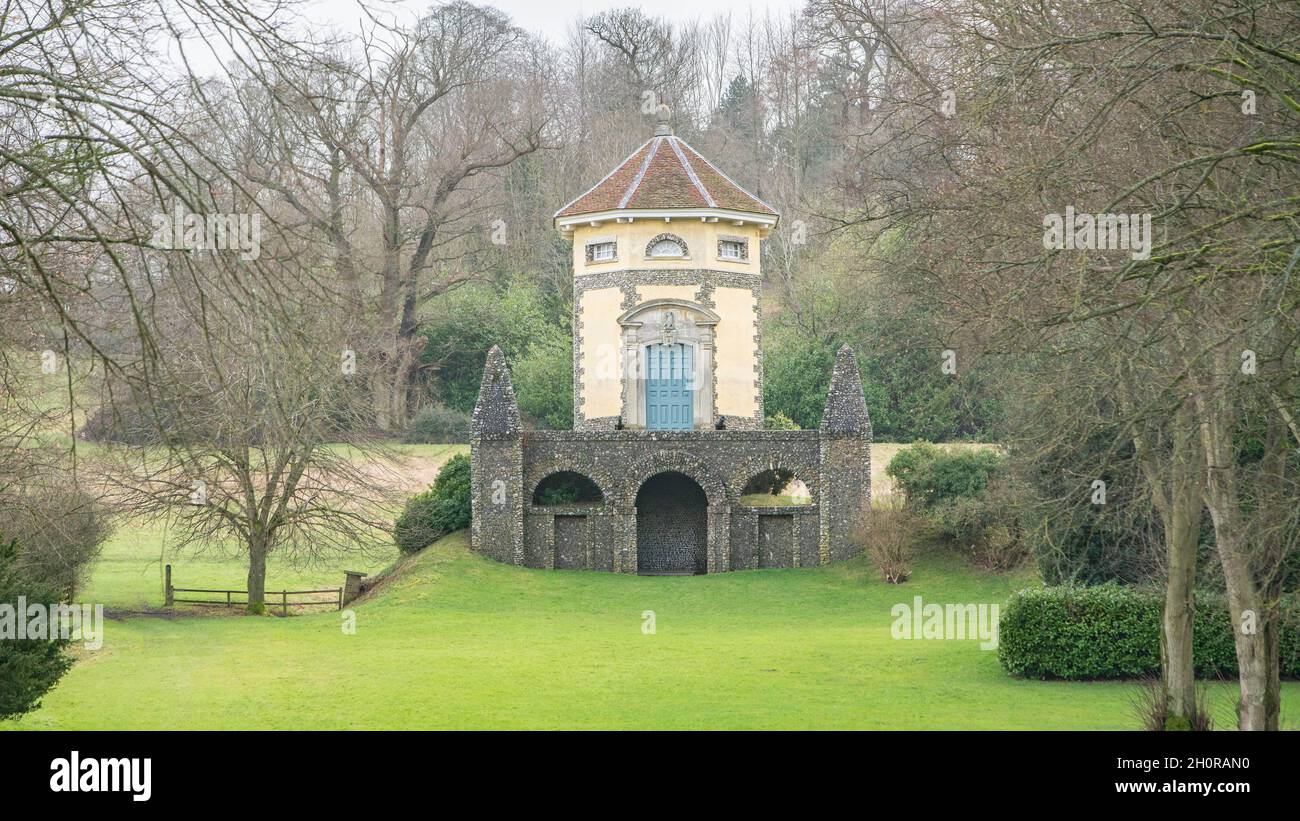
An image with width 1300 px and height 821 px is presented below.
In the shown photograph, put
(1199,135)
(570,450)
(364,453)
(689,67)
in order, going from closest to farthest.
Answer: (1199,135)
(364,453)
(570,450)
(689,67)

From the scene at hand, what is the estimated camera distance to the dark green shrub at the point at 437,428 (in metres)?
54.5

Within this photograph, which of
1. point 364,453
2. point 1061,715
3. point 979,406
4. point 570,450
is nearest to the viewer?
point 1061,715

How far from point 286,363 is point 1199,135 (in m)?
9.58

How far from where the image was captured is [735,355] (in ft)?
132

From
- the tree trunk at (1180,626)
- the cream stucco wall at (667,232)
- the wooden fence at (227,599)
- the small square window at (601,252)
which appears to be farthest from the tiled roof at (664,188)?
the tree trunk at (1180,626)

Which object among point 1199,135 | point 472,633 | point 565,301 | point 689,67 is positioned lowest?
point 472,633

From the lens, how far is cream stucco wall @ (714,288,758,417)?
40.1 meters

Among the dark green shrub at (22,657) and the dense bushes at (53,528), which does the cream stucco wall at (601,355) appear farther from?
the dark green shrub at (22,657)

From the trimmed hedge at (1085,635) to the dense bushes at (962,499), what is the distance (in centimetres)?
1055

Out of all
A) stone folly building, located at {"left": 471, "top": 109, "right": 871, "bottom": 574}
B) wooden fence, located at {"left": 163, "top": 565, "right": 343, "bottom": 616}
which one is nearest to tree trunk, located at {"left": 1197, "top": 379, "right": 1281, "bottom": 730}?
stone folly building, located at {"left": 471, "top": 109, "right": 871, "bottom": 574}

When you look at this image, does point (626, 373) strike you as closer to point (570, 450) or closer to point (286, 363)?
point (570, 450)

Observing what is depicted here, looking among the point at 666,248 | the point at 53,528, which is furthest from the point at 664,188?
the point at 53,528

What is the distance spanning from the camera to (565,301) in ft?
196
